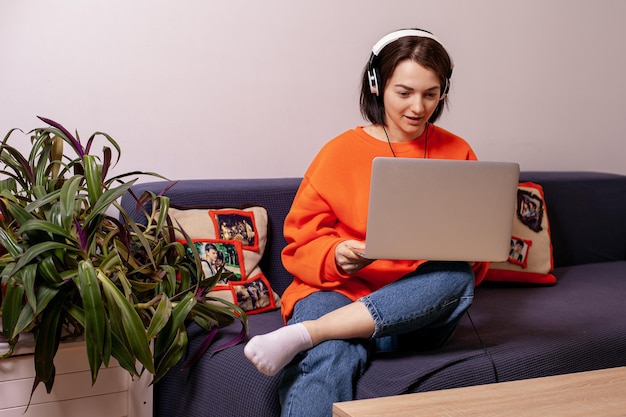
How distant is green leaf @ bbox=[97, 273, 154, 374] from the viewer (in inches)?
63.3

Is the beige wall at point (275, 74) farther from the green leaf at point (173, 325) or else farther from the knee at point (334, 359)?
the knee at point (334, 359)

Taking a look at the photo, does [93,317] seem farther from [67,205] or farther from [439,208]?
[439,208]

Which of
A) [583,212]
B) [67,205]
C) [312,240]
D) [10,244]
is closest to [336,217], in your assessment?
[312,240]

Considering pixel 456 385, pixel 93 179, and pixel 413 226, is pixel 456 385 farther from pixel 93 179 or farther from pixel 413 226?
pixel 93 179

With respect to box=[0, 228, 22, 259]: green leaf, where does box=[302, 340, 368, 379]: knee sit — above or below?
below

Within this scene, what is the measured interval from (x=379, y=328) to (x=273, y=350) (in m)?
0.27

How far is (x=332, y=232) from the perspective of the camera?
1.98m

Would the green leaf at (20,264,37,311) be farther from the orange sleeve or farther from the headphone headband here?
the headphone headband

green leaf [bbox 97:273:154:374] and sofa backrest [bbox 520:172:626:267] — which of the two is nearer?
green leaf [bbox 97:273:154:374]

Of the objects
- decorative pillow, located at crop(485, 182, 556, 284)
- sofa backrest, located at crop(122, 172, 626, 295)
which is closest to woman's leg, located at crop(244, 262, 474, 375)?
sofa backrest, located at crop(122, 172, 626, 295)

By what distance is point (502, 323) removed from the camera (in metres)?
2.21

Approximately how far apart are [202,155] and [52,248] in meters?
0.91

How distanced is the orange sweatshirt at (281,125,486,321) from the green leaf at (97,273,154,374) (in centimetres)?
44

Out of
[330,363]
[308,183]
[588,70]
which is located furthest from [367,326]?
[588,70]
